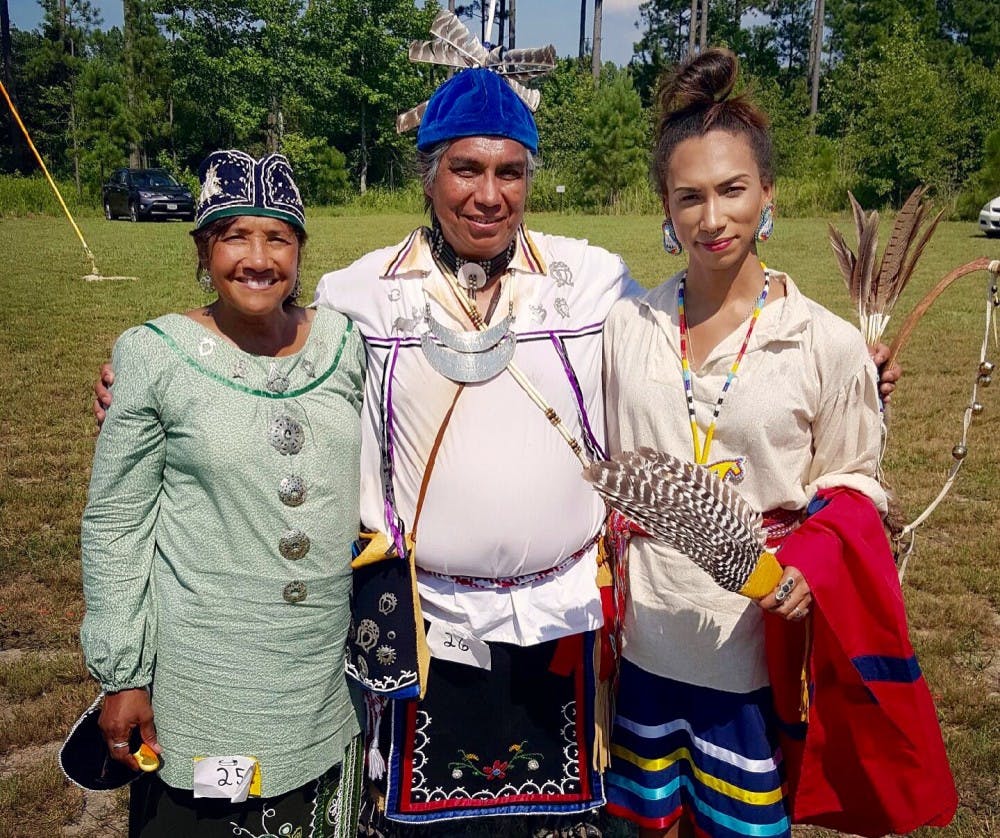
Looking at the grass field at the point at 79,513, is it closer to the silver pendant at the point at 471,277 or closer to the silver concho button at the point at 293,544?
the silver concho button at the point at 293,544

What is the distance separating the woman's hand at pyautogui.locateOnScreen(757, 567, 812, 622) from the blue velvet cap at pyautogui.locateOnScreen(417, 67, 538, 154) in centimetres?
119

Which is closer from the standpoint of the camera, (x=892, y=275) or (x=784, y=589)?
(x=784, y=589)

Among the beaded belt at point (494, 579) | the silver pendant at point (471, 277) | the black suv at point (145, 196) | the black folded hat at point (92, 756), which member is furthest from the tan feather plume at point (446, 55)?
the black suv at point (145, 196)

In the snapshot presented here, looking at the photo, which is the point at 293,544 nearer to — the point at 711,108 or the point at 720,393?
the point at 720,393

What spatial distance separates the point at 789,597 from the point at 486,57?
1.51 metres

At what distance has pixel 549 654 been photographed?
2.27 m

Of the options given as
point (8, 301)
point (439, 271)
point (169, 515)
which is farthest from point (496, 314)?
point (8, 301)

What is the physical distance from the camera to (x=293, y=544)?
1.87 m

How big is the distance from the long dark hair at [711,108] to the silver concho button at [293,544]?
3.83ft

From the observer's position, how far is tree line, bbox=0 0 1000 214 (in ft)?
78.6

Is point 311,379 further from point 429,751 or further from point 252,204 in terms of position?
point 429,751

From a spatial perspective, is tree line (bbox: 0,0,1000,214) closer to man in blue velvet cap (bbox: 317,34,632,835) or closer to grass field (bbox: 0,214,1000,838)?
grass field (bbox: 0,214,1000,838)

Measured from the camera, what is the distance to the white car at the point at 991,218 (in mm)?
16984

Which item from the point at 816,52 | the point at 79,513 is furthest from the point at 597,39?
the point at 79,513
